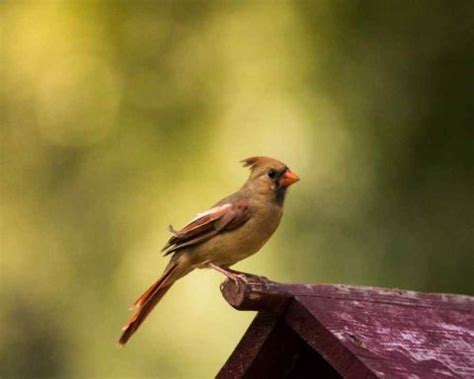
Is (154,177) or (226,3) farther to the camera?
(226,3)

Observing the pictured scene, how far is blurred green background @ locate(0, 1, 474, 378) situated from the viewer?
725 centimetres

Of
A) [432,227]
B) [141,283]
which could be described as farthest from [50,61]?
[432,227]

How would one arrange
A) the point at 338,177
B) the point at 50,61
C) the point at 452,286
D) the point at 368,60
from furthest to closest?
1. the point at 50,61
2. the point at 368,60
3. the point at 338,177
4. the point at 452,286

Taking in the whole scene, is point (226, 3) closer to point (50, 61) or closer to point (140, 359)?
point (50, 61)

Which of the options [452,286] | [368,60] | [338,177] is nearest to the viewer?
[452,286]

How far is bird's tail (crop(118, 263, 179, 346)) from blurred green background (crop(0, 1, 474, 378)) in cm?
207

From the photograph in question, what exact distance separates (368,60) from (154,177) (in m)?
1.26

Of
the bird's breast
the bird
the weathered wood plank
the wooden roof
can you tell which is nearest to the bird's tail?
the bird

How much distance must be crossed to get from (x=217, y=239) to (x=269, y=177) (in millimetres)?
398

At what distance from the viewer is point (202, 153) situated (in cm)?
777

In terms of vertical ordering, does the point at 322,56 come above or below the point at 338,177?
above

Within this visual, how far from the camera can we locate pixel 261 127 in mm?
7691

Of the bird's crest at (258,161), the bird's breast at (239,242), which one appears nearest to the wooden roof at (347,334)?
the bird's breast at (239,242)

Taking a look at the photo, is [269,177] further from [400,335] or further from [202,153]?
[202,153]
